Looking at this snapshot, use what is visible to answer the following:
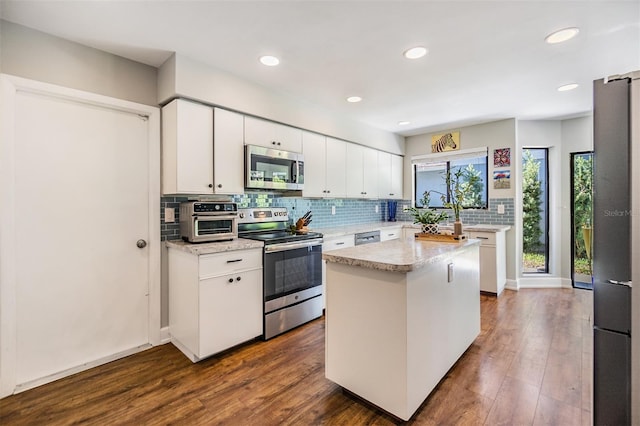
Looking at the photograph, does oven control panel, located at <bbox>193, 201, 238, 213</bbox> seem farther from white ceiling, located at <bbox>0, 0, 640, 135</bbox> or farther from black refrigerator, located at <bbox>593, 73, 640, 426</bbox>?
black refrigerator, located at <bbox>593, 73, 640, 426</bbox>

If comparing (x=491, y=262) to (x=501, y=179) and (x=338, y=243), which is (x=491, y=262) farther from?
(x=338, y=243)

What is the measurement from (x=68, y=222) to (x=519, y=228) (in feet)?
17.2

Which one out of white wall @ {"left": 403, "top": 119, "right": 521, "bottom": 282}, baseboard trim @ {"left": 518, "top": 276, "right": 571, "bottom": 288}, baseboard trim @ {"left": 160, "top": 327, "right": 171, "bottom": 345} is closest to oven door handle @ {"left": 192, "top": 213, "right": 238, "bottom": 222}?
baseboard trim @ {"left": 160, "top": 327, "right": 171, "bottom": 345}

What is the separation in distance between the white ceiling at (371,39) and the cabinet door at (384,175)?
171 centimetres

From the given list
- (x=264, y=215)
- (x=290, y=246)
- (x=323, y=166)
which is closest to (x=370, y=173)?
(x=323, y=166)

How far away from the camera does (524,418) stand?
5.65 feet

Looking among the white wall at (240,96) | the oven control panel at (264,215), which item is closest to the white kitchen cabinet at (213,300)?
the oven control panel at (264,215)

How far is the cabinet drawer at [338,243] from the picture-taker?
3.41 m

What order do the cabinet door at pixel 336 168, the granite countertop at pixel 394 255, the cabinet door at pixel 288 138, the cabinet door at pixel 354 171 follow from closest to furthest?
the granite countertop at pixel 394 255
the cabinet door at pixel 288 138
the cabinet door at pixel 336 168
the cabinet door at pixel 354 171

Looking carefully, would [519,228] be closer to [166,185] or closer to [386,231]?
[386,231]

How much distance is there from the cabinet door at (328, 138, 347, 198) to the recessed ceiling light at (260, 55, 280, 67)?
1.46 metres

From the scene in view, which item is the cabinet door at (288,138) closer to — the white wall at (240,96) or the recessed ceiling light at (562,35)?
the white wall at (240,96)

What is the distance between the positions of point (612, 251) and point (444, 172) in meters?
4.06

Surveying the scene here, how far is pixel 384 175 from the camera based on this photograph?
499 centimetres
